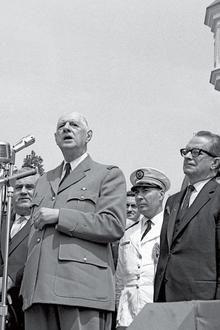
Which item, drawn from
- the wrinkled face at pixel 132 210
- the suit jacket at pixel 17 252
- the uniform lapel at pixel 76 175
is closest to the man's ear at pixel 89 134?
the uniform lapel at pixel 76 175

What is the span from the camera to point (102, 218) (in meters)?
4.42

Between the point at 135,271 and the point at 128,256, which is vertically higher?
the point at 128,256

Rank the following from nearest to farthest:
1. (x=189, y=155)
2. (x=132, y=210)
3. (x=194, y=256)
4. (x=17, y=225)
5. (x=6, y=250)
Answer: (x=194, y=256)
(x=6, y=250)
(x=189, y=155)
(x=17, y=225)
(x=132, y=210)

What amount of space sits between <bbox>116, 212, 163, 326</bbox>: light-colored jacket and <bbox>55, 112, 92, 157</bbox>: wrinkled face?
128cm

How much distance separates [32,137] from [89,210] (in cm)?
87

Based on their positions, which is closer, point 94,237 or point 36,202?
point 94,237

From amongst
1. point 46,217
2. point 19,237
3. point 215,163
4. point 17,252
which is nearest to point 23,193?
point 19,237

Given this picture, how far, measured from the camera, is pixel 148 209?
5844mm

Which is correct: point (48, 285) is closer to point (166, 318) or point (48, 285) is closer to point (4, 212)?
point (4, 212)

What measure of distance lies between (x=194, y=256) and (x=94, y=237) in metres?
0.64

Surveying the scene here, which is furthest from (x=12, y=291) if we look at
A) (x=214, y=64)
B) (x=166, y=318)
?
(x=214, y=64)

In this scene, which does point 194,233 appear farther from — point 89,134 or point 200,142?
point 89,134

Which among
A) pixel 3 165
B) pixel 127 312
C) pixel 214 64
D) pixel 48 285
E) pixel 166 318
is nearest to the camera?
pixel 166 318

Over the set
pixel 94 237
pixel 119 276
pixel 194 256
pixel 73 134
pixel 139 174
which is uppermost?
pixel 73 134
